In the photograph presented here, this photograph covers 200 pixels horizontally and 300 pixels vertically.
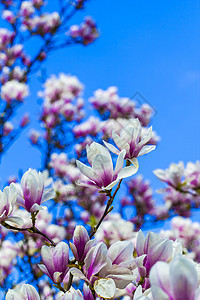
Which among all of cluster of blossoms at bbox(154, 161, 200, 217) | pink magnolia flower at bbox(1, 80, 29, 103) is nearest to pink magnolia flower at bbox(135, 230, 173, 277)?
cluster of blossoms at bbox(154, 161, 200, 217)

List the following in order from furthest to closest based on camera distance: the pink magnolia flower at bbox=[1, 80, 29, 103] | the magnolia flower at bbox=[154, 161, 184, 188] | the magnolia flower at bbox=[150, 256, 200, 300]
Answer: the pink magnolia flower at bbox=[1, 80, 29, 103] → the magnolia flower at bbox=[154, 161, 184, 188] → the magnolia flower at bbox=[150, 256, 200, 300]

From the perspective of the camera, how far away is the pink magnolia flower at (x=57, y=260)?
61 cm

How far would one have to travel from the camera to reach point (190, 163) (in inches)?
73.9

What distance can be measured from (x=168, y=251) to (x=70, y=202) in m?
1.55

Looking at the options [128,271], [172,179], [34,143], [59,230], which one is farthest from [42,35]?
[128,271]

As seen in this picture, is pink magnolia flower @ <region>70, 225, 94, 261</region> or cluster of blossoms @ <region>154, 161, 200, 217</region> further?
cluster of blossoms @ <region>154, 161, 200, 217</region>

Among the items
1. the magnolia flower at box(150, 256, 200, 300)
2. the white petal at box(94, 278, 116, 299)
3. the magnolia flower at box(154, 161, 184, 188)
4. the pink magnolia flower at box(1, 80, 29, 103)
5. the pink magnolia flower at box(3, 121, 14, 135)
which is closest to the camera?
the magnolia flower at box(150, 256, 200, 300)

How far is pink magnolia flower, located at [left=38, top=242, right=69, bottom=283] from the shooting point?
607 mm

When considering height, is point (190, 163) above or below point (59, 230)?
above

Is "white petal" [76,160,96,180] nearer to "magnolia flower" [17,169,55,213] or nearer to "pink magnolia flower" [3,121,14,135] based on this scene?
"magnolia flower" [17,169,55,213]

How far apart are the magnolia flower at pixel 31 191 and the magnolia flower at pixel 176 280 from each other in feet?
1.11

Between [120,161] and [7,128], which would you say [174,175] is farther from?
[7,128]

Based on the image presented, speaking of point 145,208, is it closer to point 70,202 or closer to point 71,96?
point 70,202

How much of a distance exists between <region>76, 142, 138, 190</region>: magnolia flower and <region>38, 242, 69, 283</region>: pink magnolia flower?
5.2 inches
